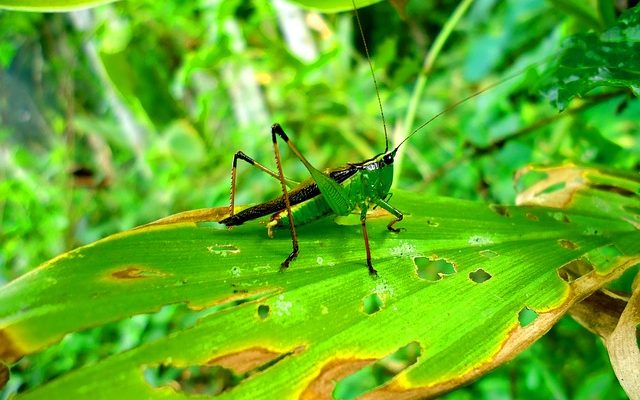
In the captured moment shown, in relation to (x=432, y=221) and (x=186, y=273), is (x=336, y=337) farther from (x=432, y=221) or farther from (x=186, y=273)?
(x=432, y=221)

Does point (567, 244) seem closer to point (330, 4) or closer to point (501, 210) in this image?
point (501, 210)

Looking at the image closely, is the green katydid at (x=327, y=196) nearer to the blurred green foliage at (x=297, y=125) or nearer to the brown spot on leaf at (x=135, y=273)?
the brown spot on leaf at (x=135, y=273)

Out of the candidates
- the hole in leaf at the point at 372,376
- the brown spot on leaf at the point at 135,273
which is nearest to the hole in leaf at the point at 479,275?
the brown spot on leaf at the point at 135,273

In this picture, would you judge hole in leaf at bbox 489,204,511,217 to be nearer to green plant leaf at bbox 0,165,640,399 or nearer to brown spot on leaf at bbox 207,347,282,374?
green plant leaf at bbox 0,165,640,399

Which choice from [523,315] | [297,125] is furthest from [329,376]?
[297,125]

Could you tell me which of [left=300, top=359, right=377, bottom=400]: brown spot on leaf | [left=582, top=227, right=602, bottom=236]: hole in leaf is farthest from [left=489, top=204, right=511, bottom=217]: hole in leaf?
[left=300, top=359, right=377, bottom=400]: brown spot on leaf

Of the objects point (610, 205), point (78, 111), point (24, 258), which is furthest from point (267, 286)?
point (78, 111)

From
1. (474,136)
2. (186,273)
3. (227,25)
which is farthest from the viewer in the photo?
(227,25)
